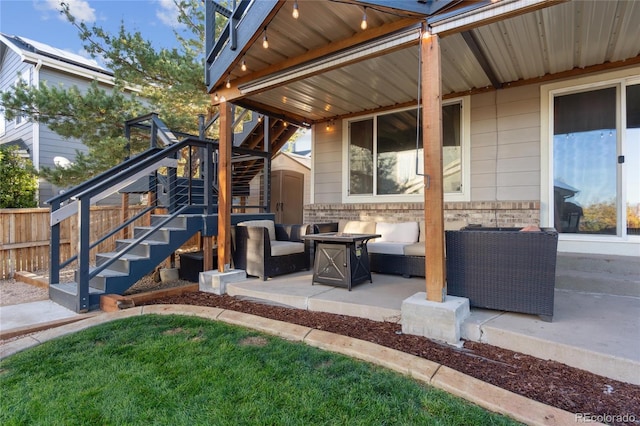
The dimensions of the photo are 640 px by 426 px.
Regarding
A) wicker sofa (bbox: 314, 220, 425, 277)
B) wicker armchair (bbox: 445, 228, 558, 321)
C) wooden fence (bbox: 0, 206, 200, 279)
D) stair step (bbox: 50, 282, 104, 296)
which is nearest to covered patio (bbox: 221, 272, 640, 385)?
wicker armchair (bbox: 445, 228, 558, 321)

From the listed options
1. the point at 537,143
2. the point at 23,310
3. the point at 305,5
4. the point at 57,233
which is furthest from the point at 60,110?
the point at 537,143

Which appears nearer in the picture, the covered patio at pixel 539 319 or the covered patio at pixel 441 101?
the covered patio at pixel 539 319

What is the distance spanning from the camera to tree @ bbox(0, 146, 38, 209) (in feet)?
21.7

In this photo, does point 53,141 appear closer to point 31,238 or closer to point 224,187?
point 31,238

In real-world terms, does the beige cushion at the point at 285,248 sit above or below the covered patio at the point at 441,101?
below

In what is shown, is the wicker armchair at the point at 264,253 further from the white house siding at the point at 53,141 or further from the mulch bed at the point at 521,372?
the white house siding at the point at 53,141

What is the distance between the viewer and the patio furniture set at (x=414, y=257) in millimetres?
2588

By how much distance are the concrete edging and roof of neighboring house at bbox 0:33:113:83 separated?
Result: 9.05 meters

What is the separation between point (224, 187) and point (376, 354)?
300 cm

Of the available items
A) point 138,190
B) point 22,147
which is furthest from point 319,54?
point 22,147

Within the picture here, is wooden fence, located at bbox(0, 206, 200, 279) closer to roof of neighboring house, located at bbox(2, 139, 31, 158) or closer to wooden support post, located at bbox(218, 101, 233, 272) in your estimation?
wooden support post, located at bbox(218, 101, 233, 272)

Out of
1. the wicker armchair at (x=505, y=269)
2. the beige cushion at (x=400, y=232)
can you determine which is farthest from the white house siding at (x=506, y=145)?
the wicker armchair at (x=505, y=269)

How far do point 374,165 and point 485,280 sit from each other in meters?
3.40

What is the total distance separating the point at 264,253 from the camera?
14.5 feet
